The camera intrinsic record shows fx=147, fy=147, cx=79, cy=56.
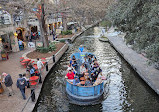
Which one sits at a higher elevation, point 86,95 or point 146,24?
point 146,24

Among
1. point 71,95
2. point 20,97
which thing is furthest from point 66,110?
point 20,97

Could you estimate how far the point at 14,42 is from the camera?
2045 cm

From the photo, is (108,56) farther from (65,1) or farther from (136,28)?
(65,1)

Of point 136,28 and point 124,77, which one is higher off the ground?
point 136,28

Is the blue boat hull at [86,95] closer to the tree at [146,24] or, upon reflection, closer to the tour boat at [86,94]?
the tour boat at [86,94]

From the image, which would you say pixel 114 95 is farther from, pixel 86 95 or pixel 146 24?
pixel 146 24

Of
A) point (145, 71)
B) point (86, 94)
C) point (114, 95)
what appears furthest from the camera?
point (145, 71)

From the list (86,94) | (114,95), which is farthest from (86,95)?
(114,95)

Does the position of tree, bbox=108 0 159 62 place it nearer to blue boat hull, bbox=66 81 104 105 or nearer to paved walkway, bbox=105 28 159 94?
paved walkway, bbox=105 28 159 94

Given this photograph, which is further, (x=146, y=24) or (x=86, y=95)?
(x=86, y=95)

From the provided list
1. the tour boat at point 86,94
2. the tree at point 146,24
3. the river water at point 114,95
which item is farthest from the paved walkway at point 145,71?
the tour boat at point 86,94

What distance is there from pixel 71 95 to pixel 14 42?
14384 mm

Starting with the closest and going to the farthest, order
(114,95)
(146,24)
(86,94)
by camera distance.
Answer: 1. (146,24)
2. (86,94)
3. (114,95)

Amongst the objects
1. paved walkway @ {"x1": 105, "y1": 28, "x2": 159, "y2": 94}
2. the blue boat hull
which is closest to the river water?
the blue boat hull
